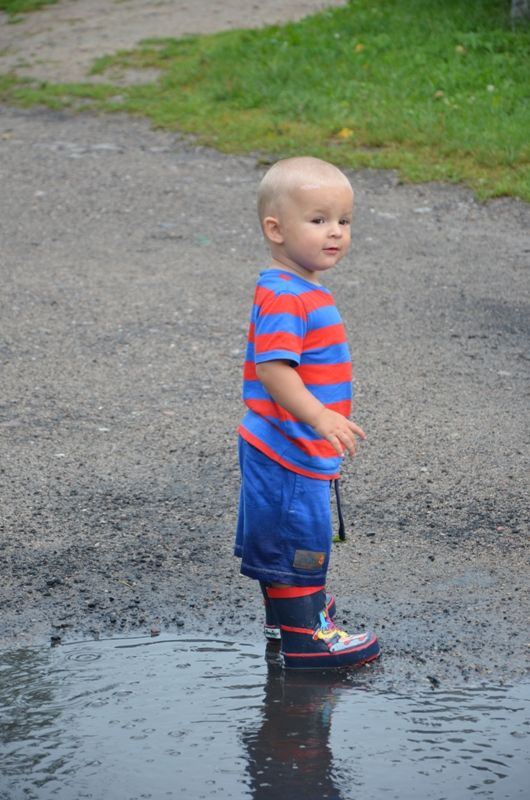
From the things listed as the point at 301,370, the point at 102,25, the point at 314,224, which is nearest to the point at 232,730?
the point at 301,370

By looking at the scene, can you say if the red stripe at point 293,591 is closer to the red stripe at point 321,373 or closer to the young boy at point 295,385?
the young boy at point 295,385

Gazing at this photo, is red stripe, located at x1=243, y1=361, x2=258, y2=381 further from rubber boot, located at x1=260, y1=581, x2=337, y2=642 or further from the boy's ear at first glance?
rubber boot, located at x1=260, y1=581, x2=337, y2=642

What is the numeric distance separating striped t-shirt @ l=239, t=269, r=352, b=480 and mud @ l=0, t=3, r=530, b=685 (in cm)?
65

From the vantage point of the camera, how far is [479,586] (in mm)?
3662

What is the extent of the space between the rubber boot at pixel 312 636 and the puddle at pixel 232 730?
0.05 m

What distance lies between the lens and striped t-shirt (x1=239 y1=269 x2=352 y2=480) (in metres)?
2.96

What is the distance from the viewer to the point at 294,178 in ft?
9.79

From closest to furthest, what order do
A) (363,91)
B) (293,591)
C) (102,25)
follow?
(293,591) → (363,91) → (102,25)

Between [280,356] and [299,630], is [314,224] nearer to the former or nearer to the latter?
[280,356]

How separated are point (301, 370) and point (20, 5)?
40.1 ft

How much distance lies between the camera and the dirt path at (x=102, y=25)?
38.1 ft

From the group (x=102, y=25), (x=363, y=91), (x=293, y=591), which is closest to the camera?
(x=293, y=591)

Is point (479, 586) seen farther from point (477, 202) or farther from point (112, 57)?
point (112, 57)

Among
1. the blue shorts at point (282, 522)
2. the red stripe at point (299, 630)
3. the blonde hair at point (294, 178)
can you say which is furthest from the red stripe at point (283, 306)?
the red stripe at point (299, 630)
